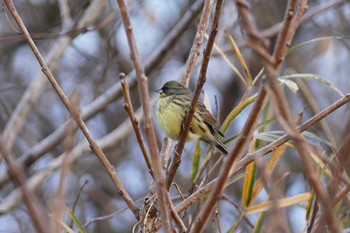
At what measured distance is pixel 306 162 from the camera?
3.69 ft

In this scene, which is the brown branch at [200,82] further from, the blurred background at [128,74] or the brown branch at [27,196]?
the blurred background at [128,74]

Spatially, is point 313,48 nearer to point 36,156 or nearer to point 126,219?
point 126,219

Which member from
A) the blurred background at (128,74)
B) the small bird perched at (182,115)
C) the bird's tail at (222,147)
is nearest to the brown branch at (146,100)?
the bird's tail at (222,147)

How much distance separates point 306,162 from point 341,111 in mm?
6565

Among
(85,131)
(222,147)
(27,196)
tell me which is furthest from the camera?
(222,147)

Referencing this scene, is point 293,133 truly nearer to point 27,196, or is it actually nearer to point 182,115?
point 27,196

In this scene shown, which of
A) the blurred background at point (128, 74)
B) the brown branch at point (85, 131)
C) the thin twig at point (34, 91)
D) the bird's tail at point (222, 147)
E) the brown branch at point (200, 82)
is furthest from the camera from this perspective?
the blurred background at point (128, 74)

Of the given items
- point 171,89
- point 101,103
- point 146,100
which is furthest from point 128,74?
point 146,100

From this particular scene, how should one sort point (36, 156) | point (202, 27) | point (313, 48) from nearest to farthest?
point (202, 27), point (36, 156), point (313, 48)

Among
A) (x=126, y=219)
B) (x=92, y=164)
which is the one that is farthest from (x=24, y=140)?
(x=126, y=219)

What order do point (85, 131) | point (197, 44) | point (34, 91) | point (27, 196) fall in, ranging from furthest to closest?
point (34, 91)
point (197, 44)
point (85, 131)
point (27, 196)

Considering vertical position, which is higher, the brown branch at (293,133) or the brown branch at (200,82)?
the brown branch at (200,82)

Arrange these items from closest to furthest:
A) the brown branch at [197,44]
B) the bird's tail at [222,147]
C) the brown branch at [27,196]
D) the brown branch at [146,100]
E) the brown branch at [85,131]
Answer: the brown branch at [27,196]
the brown branch at [146,100]
the brown branch at [85,131]
the brown branch at [197,44]
the bird's tail at [222,147]

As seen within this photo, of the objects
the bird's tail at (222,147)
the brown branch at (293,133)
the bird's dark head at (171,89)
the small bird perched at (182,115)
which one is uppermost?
the bird's dark head at (171,89)
